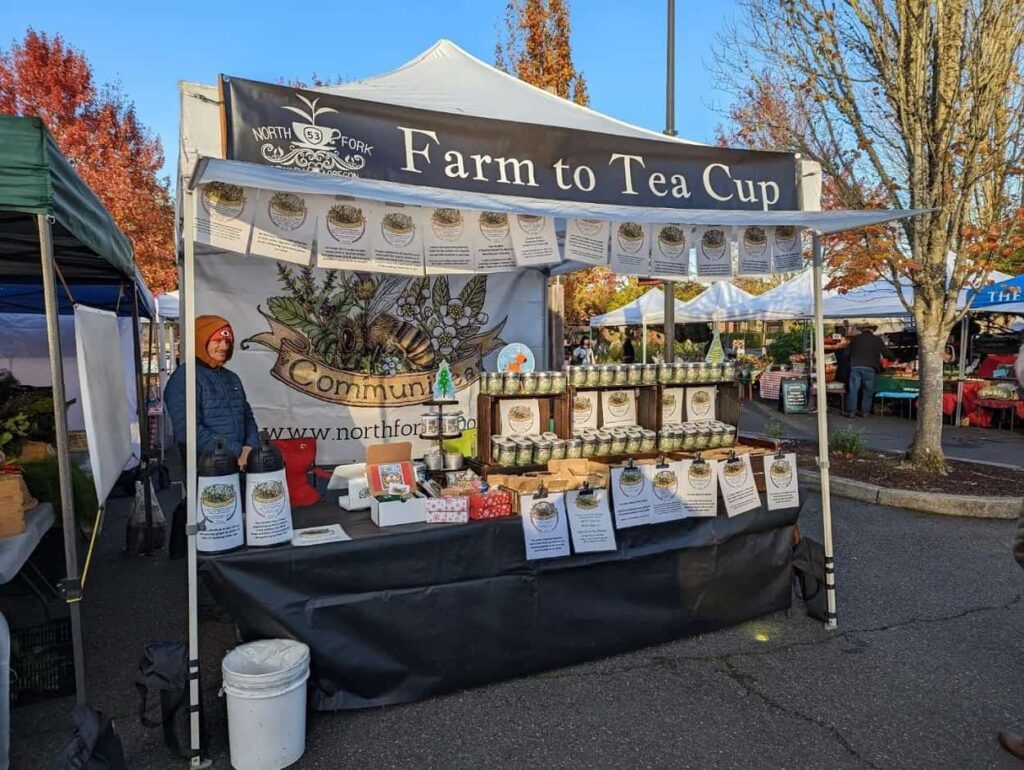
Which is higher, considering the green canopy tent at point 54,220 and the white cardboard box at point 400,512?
the green canopy tent at point 54,220

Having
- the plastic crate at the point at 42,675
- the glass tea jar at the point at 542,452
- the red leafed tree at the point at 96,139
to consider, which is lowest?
the plastic crate at the point at 42,675

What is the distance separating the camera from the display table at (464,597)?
291 cm

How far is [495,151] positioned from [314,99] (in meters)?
0.97

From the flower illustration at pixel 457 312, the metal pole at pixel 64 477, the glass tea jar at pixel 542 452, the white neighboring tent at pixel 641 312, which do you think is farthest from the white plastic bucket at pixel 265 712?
the white neighboring tent at pixel 641 312

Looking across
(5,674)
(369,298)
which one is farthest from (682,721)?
(369,298)

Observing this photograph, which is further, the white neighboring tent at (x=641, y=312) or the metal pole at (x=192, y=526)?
the white neighboring tent at (x=641, y=312)

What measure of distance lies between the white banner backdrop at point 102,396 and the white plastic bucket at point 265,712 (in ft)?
4.17

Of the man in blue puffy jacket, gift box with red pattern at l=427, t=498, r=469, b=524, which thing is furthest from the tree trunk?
the man in blue puffy jacket

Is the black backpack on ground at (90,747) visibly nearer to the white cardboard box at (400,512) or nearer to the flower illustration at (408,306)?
the white cardboard box at (400,512)

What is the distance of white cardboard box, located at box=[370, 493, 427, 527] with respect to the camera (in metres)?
3.18

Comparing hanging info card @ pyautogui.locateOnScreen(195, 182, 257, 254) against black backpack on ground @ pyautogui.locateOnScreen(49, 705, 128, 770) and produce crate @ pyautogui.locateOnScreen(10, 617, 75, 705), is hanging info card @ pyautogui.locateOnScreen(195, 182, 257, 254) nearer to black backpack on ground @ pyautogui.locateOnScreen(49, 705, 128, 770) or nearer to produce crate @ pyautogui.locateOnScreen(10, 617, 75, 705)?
black backpack on ground @ pyautogui.locateOnScreen(49, 705, 128, 770)

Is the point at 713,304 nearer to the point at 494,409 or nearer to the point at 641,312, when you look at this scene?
the point at 641,312

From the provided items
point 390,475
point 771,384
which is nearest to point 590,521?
point 390,475

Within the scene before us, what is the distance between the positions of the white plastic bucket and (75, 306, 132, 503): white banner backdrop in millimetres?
1270
